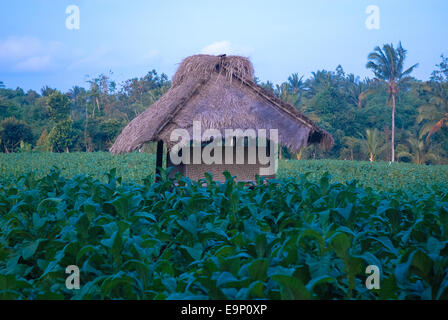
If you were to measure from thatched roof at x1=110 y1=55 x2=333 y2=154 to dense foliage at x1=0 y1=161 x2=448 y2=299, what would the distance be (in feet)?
22.2

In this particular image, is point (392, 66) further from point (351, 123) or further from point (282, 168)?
point (282, 168)

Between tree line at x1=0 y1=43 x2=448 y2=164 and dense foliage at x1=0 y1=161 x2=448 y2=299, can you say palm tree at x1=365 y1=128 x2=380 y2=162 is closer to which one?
tree line at x1=0 y1=43 x2=448 y2=164

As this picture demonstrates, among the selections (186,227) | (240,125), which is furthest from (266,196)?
(240,125)

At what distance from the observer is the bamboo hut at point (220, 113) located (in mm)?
9445

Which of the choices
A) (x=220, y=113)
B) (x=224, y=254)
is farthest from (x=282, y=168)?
(x=224, y=254)

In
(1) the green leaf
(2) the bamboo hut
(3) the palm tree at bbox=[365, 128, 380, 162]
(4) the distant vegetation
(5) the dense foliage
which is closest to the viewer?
(1) the green leaf

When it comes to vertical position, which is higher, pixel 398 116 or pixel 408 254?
pixel 398 116

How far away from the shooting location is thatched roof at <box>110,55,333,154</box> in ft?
31.0

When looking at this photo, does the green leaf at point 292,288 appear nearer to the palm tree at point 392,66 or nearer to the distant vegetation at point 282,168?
the distant vegetation at point 282,168

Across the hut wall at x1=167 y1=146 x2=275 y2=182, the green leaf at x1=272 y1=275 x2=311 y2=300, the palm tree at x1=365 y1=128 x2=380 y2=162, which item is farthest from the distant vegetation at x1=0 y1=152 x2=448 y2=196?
the green leaf at x1=272 y1=275 x2=311 y2=300

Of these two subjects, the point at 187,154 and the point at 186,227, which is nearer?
the point at 186,227
